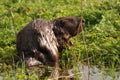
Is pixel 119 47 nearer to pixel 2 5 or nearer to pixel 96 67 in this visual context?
pixel 96 67

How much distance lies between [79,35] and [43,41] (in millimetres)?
1368

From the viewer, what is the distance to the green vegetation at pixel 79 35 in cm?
675

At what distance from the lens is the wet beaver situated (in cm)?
683

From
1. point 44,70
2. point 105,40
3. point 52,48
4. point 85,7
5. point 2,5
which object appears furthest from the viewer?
point 2,5

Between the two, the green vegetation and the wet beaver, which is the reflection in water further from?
the wet beaver

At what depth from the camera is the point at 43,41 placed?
22.7ft

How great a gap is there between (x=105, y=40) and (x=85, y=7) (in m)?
2.13

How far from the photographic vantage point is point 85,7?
950 cm

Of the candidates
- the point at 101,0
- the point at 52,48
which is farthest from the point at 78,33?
the point at 101,0

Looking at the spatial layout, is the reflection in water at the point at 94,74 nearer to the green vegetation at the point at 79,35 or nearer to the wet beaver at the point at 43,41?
the green vegetation at the point at 79,35

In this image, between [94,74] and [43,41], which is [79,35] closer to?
[43,41]

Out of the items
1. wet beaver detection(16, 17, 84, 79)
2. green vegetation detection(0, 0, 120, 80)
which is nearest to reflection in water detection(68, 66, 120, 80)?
green vegetation detection(0, 0, 120, 80)

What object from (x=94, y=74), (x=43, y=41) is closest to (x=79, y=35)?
(x=43, y=41)

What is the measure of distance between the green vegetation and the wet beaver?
0.19 meters
